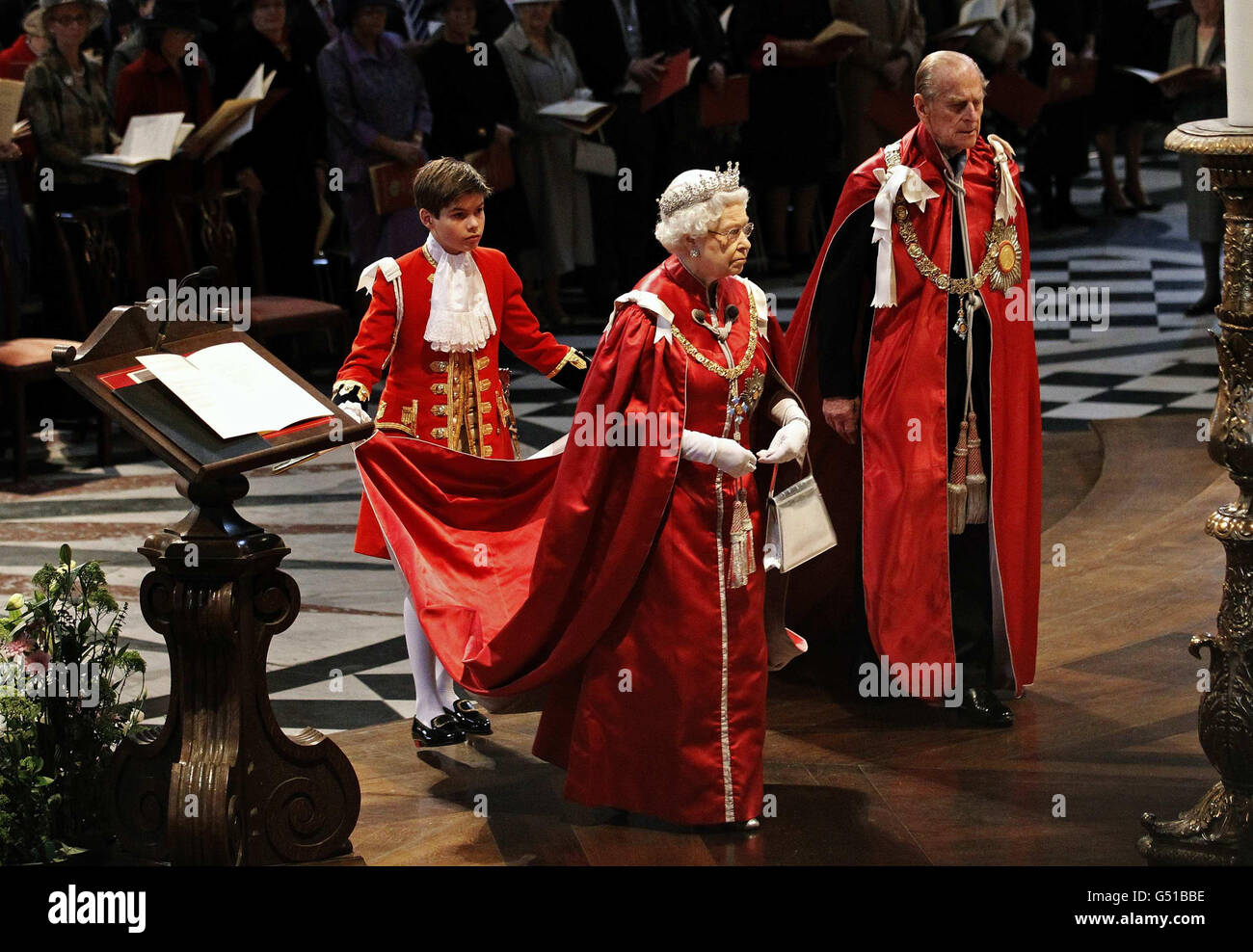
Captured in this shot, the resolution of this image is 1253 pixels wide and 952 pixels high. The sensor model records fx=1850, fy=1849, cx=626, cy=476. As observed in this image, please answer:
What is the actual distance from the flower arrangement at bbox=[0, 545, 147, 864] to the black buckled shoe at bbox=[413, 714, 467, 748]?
0.82 metres

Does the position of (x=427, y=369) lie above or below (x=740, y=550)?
above

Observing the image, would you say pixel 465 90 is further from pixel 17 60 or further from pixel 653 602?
pixel 653 602

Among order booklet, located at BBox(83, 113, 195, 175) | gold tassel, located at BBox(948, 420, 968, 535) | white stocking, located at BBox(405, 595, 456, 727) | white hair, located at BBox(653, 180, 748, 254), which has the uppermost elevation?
order booklet, located at BBox(83, 113, 195, 175)

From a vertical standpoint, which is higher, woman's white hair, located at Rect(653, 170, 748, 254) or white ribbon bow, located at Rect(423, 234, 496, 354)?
woman's white hair, located at Rect(653, 170, 748, 254)

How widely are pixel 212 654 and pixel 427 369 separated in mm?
1209

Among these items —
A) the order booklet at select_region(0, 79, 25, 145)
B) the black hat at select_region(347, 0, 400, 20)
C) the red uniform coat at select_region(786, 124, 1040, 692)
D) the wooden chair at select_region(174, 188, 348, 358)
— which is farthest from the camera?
the black hat at select_region(347, 0, 400, 20)

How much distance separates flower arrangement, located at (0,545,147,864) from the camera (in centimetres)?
392

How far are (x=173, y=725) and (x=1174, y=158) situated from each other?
45.1 ft

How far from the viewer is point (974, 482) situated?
15.8 feet

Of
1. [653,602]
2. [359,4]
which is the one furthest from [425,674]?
[359,4]

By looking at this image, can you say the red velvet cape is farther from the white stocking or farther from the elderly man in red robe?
the elderly man in red robe

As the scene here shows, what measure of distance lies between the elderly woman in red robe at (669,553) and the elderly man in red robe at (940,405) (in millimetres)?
693

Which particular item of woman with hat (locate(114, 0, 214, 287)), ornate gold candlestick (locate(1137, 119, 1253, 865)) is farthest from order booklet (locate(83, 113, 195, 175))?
ornate gold candlestick (locate(1137, 119, 1253, 865))
